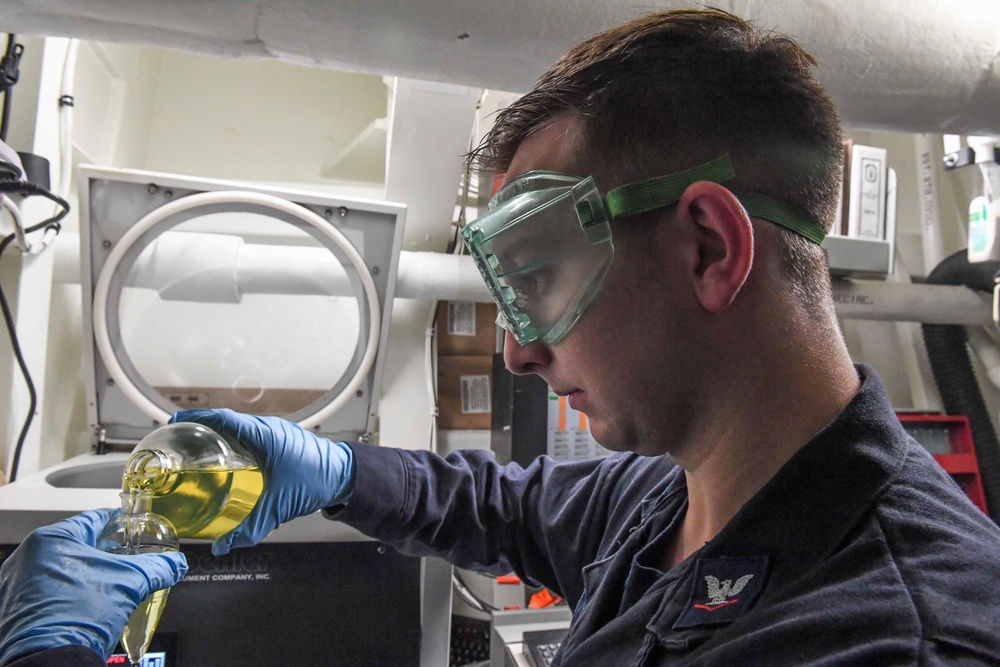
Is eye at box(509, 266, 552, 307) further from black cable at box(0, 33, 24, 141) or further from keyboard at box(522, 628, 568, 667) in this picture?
black cable at box(0, 33, 24, 141)

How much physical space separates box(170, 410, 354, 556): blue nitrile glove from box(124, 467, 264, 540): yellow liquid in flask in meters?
0.02

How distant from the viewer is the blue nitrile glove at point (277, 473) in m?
0.99

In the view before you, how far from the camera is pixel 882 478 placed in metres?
0.57

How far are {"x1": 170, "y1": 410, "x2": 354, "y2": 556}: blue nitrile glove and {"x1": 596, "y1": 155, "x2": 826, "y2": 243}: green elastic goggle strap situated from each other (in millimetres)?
671

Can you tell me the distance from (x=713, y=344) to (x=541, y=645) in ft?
3.01

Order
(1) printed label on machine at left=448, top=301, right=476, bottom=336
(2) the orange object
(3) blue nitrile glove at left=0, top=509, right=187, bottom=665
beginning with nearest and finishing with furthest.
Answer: (3) blue nitrile glove at left=0, top=509, right=187, bottom=665
(2) the orange object
(1) printed label on machine at left=448, top=301, right=476, bottom=336

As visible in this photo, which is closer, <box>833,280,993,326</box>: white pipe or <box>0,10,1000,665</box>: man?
<box>0,10,1000,665</box>: man

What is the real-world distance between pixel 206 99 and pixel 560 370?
2.34m

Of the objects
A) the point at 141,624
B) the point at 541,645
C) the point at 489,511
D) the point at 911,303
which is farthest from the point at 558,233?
the point at 911,303

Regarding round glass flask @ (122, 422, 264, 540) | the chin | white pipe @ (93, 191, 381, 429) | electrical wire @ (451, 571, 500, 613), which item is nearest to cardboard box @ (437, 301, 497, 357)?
white pipe @ (93, 191, 381, 429)

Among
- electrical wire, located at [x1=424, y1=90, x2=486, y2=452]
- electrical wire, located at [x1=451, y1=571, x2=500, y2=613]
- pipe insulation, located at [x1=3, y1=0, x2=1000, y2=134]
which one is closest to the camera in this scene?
pipe insulation, located at [x1=3, y1=0, x2=1000, y2=134]

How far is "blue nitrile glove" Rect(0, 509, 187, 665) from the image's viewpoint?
0.65 metres

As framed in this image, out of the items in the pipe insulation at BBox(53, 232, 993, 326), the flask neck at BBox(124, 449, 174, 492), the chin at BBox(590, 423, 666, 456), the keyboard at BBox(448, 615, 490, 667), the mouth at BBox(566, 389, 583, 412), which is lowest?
the keyboard at BBox(448, 615, 490, 667)

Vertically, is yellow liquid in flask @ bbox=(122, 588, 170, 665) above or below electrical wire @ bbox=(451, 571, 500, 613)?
above
